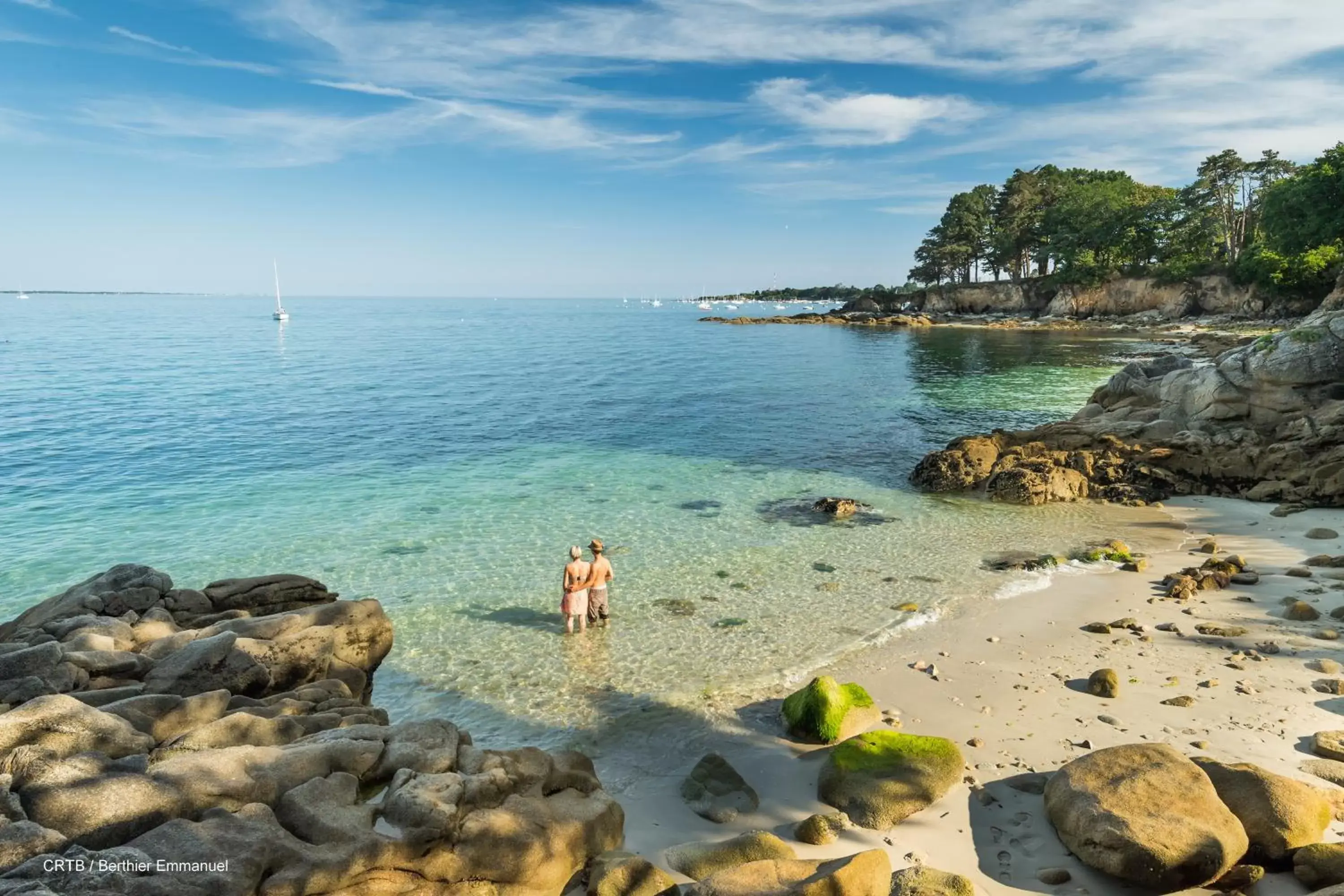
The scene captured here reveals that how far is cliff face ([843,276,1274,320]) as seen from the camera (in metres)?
78.2

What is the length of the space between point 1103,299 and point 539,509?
97383mm

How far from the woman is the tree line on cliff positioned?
6975 centimetres

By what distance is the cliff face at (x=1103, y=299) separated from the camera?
78.2 metres

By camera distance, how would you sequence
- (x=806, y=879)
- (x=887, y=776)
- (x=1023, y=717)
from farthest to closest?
(x=1023, y=717) < (x=887, y=776) < (x=806, y=879)

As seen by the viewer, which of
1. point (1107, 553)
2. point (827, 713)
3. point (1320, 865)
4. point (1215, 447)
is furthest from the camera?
point (1215, 447)

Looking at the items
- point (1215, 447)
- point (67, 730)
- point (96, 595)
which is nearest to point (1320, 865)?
point (67, 730)

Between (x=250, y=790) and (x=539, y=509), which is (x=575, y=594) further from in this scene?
(x=539, y=509)

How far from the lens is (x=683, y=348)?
8150 centimetres

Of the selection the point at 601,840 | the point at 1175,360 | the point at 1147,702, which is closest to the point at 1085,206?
the point at 1175,360

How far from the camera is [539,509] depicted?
20672mm

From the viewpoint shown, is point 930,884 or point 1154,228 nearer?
point 930,884

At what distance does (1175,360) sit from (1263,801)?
28.0 metres

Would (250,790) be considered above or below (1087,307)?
below

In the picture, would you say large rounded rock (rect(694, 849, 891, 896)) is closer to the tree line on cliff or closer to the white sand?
the white sand
